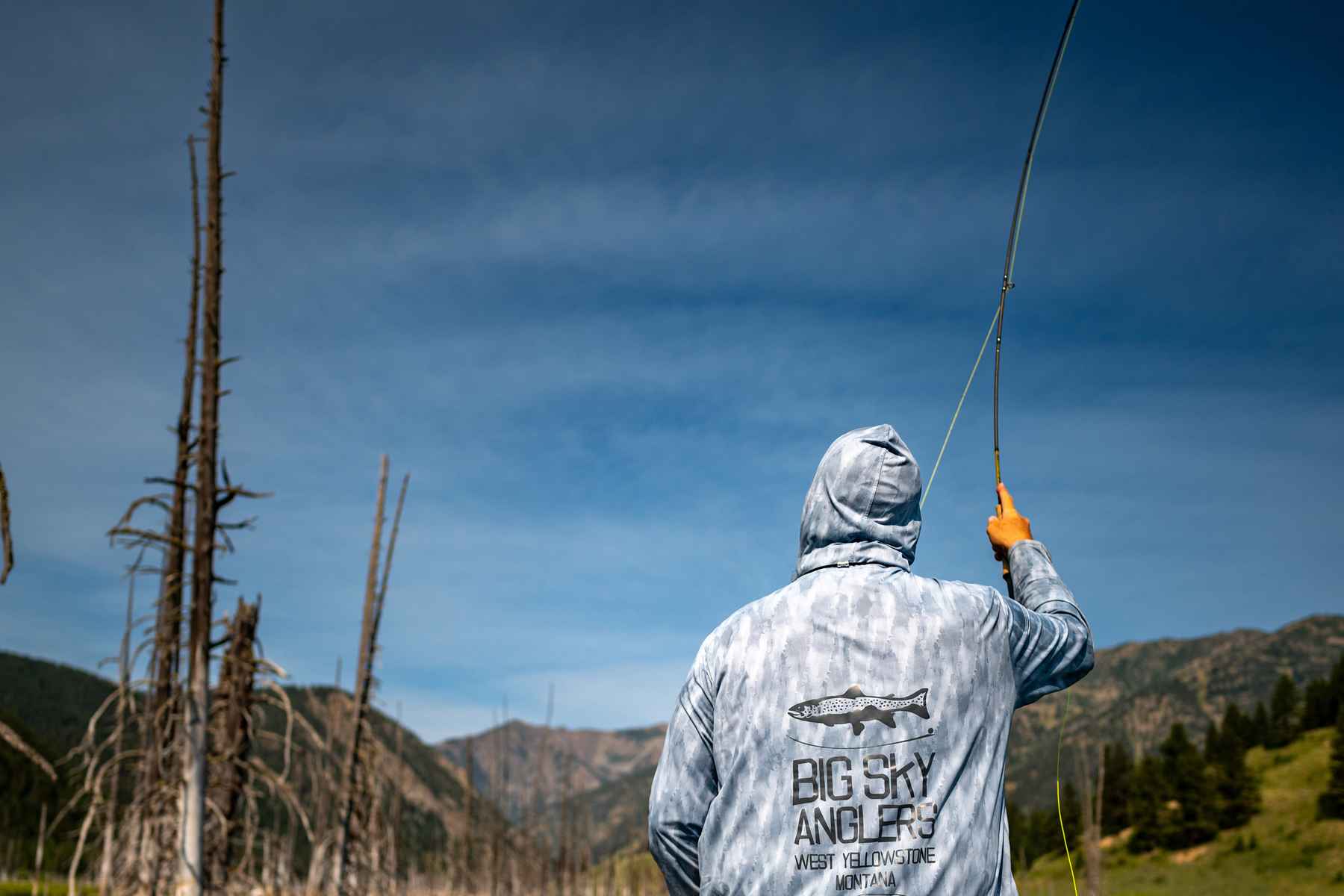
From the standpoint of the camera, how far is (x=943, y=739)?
2566 mm

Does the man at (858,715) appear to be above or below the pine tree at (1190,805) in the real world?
above

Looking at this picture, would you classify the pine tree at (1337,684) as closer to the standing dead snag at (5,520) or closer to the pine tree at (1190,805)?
the pine tree at (1190,805)

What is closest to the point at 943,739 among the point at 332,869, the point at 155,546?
the point at 155,546

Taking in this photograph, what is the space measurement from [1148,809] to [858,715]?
94.3 m

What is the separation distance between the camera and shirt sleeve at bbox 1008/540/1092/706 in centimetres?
272

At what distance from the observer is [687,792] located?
2779 millimetres

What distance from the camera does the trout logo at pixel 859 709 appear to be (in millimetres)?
2562

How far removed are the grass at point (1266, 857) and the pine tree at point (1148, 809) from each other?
107 centimetres

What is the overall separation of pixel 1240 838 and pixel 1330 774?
8.54m

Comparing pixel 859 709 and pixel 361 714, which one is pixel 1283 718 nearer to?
pixel 361 714

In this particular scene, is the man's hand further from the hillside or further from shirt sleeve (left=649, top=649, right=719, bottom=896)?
the hillside

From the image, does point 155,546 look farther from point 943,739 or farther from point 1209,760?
point 1209,760

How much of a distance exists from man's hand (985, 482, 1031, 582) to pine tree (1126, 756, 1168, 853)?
91758 millimetres

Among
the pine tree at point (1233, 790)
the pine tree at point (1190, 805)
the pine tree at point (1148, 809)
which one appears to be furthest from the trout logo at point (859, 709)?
the pine tree at point (1148, 809)
